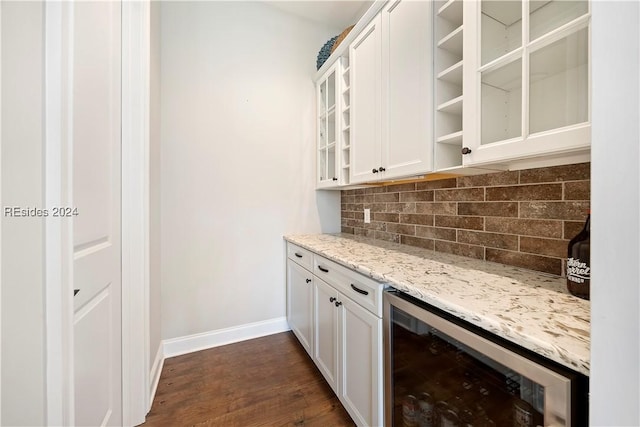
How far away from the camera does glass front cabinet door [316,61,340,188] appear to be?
84.4 inches

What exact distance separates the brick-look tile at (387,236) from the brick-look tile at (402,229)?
0.03 m

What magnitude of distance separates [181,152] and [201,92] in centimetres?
54

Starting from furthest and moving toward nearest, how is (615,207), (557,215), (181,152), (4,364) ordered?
(181,152) → (557,215) → (4,364) → (615,207)

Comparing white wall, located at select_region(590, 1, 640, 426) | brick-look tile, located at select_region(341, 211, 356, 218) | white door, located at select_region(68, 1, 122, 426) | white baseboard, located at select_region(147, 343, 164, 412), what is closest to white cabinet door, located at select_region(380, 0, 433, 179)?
white wall, located at select_region(590, 1, 640, 426)

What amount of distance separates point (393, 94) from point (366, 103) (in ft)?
0.93

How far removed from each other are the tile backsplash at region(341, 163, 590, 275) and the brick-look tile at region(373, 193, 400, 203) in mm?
10

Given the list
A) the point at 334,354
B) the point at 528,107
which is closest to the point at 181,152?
the point at 334,354

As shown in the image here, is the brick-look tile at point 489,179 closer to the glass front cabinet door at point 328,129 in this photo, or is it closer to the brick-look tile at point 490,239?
the brick-look tile at point 490,239

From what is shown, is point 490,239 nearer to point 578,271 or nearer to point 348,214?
point 578,271

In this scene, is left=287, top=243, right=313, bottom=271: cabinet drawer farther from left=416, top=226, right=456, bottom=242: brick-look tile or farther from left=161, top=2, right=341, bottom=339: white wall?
left=416, top=226, right=456, bottom=242: brick-look tile

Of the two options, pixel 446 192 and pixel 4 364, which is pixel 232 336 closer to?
pixel 4 364

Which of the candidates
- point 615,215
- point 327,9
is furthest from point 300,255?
point 327,9

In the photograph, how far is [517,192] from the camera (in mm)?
1193

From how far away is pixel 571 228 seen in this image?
1010 mm
